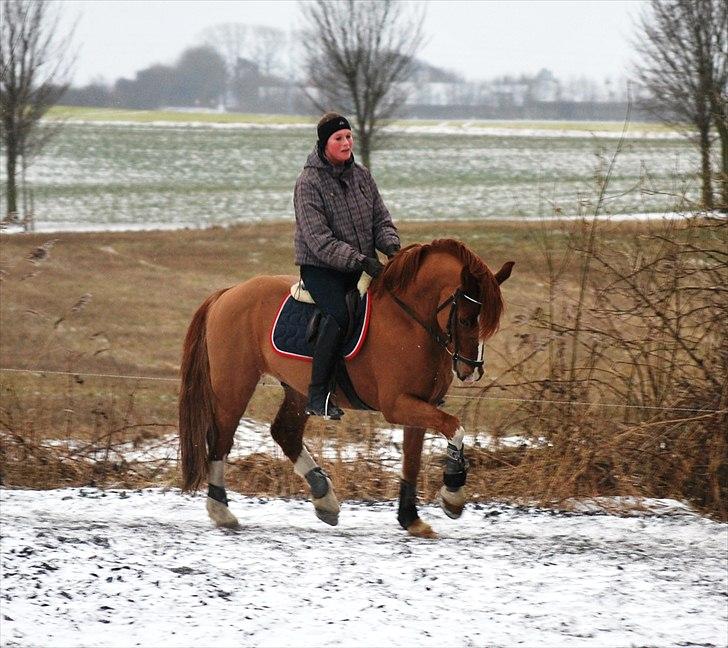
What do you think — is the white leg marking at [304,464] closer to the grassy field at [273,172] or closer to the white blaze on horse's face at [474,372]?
the white blaze on horse's face at [474,372]

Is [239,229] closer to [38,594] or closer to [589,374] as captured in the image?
[589,374]

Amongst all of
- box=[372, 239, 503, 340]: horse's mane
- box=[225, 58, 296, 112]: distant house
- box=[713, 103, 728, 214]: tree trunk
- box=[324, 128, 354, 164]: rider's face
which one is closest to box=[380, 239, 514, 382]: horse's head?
box=[372, 239, 503, 340]: horse's mane

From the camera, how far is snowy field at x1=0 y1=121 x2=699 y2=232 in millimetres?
29219

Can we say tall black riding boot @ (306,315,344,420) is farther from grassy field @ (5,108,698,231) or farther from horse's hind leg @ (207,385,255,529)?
grassy field @ (5,108,698,231)

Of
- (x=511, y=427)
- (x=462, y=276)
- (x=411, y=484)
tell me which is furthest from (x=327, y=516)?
(x=511, y=427)

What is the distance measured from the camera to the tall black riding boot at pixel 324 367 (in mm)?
6480

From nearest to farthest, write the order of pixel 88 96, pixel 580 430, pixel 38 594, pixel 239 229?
pixel 38 594, pixel 580 430, pixel 239 229, pixel 88 96

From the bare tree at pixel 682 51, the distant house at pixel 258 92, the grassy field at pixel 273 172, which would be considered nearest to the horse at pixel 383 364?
the grassy field at pixel 273 172

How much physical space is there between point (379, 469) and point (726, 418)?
2611 mm

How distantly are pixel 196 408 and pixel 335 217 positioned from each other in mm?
1750

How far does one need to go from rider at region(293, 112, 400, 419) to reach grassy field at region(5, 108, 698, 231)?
489 inches

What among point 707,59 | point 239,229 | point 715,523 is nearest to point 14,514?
point 715,523

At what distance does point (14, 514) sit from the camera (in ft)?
24.2

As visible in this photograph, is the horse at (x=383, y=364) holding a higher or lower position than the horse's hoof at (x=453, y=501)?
higher
